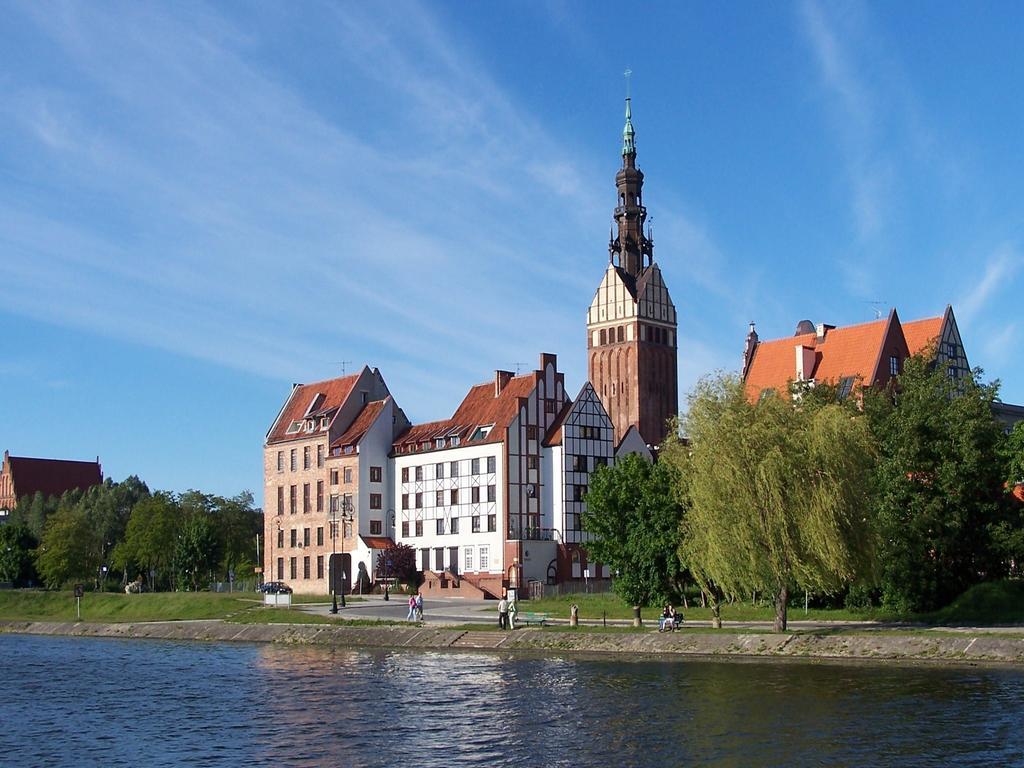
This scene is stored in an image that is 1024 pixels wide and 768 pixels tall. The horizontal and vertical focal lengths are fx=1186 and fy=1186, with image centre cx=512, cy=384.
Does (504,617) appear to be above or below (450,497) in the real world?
below

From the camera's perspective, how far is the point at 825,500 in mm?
47688

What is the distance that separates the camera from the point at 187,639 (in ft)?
231

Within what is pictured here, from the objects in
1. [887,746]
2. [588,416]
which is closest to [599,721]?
[887,746]

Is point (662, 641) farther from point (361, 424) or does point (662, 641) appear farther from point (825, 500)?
point (361, 424)

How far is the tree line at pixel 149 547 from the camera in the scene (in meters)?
113

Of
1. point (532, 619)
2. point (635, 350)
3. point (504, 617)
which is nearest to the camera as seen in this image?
point (504, 617)

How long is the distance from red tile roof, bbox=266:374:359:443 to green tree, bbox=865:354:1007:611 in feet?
182

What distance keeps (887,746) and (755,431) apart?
77.7ft

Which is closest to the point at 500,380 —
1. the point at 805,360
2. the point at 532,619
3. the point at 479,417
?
the point at 479,417

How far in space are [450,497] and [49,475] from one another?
127150 mm

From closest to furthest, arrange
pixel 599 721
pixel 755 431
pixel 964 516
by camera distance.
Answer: pixel 599 721, pixel 755 431, pixel 964 516

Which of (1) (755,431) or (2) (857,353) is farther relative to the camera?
(2) (857,353)

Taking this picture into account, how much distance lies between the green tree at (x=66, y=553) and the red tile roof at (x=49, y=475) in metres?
78.9

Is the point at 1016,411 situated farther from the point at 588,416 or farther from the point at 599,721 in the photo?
the point at 599,721
